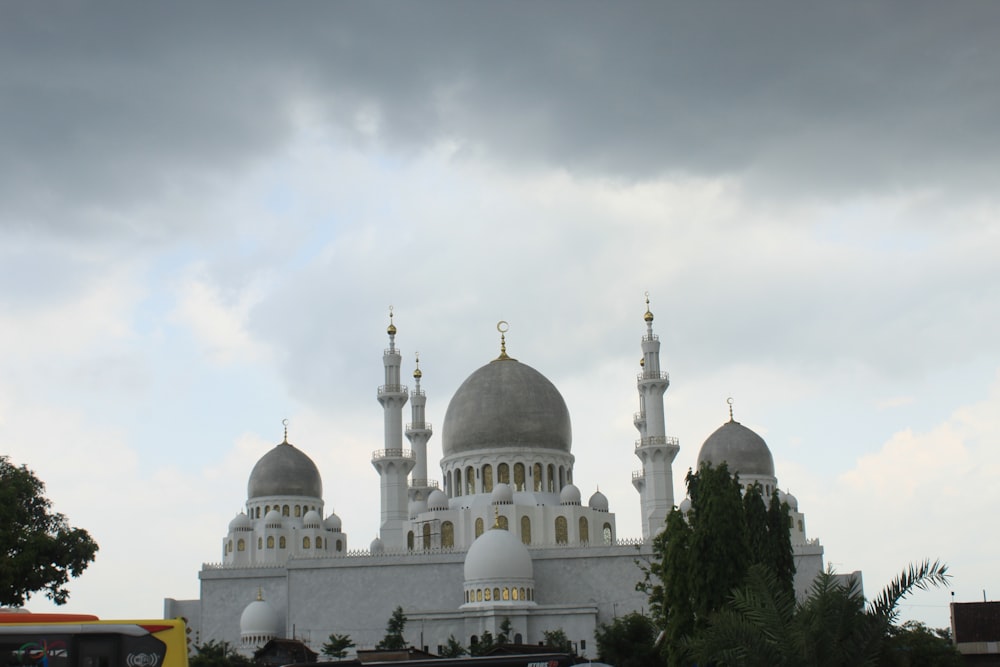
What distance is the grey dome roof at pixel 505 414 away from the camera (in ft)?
204

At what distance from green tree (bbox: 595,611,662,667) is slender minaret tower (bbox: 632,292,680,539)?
1292cm

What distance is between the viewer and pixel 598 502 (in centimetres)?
6219

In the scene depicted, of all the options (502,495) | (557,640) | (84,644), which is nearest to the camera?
(84,644)

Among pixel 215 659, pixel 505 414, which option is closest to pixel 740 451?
pixel 505 414

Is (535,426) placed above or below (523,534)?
above

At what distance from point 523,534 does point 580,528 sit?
2871 millimetres

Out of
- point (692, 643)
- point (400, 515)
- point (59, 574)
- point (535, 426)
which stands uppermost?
point (535, 426)

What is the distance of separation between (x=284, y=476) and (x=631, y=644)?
3047cm

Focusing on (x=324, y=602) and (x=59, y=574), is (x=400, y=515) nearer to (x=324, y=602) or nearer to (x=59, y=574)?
(x=324, y=602)

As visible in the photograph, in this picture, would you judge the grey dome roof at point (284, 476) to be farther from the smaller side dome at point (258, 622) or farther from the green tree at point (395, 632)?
the green tree at point (395, 632)

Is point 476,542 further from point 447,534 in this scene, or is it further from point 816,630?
point 816,630

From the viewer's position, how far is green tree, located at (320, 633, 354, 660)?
52031 mm

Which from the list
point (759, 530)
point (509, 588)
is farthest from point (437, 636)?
point (759, 530)

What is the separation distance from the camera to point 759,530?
115 feet
